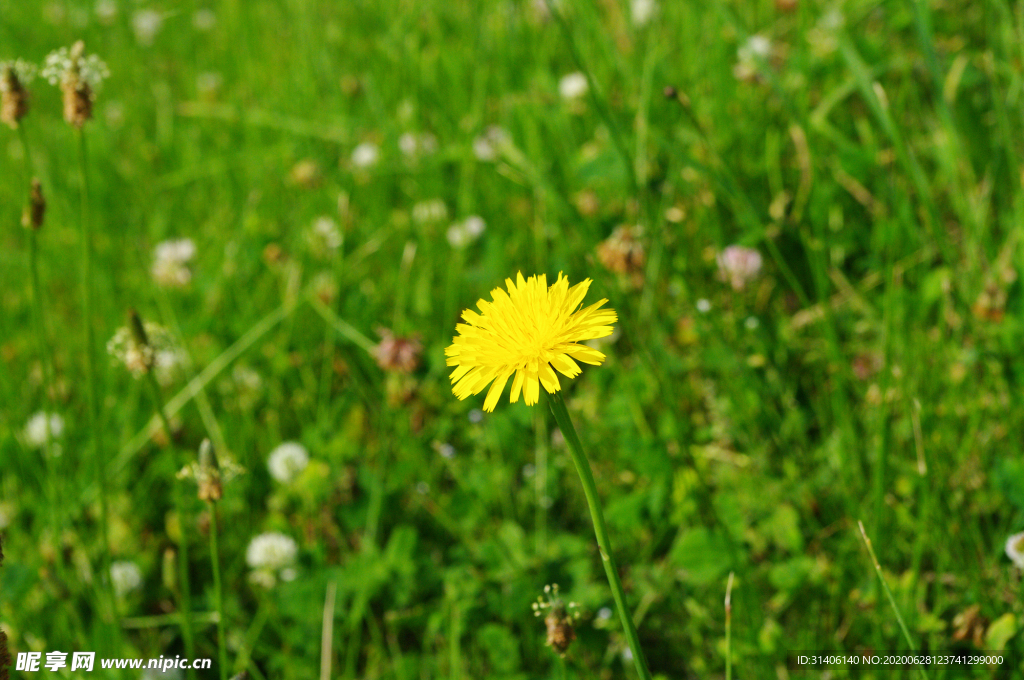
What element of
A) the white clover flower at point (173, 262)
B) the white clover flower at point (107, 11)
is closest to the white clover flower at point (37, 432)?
the white clover flower at point (173, 262)

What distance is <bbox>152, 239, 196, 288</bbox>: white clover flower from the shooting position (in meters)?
2.25

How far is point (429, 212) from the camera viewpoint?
2199 mm

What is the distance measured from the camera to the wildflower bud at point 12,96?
3.52ft

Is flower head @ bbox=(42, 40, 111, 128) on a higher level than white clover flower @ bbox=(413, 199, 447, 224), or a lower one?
lower

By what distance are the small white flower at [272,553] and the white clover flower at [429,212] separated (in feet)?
3.25

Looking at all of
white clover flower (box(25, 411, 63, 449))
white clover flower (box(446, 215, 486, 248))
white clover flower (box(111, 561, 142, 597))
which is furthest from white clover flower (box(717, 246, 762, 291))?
white clover flower (box(25, 411, 63, 449))

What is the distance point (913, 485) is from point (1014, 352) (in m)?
0.38

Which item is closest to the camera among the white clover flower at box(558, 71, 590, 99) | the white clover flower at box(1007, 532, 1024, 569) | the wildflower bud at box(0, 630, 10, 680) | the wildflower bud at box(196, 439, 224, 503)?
the wildflower bud at box(0, 630, 10, 680)

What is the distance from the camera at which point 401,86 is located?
9.47ft

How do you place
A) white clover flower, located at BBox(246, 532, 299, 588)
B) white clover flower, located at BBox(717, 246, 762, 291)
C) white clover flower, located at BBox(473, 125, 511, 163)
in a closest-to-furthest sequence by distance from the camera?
white clover flower, located at BBox(246, 532, 299, 588) → white clover flower, located at BBox(717, 246, 762, 291) → white clover flower, located at BBox(473, 125, 511, 163)

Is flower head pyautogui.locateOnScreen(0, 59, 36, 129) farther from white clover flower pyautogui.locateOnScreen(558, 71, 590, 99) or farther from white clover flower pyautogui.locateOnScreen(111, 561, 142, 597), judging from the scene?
white clover flower pyautogui.locateOnScreen(558, 71, 590, 99)

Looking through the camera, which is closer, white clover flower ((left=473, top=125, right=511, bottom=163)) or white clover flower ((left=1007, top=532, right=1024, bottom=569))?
white clover flower ((left=1007, top=532, right=1024, bottom=569))

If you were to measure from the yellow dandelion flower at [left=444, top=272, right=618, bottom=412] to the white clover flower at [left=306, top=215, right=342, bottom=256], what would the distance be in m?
1.46

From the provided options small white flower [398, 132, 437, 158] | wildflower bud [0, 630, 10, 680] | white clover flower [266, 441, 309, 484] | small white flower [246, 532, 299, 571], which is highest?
small white flower [398, 132, 437, 158]
